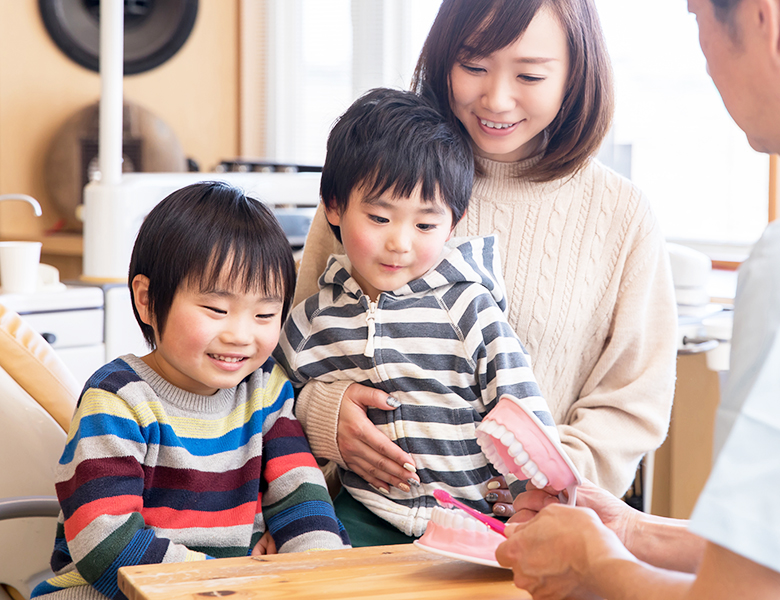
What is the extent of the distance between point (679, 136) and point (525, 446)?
7.18 feet

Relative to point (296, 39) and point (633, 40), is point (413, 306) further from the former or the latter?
point (296, 39)

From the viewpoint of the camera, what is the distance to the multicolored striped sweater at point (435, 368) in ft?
3.76

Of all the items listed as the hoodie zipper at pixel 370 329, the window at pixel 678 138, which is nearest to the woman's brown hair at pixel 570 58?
the hoodie zipper at pixel 370 329

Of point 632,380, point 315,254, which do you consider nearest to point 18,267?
point 315,254

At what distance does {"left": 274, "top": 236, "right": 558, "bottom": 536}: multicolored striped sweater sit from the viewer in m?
1.15

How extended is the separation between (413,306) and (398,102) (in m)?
0.31

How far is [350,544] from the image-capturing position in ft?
3.96

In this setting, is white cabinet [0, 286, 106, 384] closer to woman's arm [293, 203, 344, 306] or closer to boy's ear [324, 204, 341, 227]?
woman's arm [293, 203, 344, 306]

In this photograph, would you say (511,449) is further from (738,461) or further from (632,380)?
(632,380)

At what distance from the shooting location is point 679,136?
2768mm

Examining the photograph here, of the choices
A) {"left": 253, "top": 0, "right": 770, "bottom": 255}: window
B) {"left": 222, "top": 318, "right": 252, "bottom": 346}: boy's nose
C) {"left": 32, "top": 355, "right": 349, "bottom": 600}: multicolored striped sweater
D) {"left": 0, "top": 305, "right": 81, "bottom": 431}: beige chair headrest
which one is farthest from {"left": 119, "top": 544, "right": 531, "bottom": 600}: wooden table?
{"left": 253, "top": 0, "right": 770, "bottom": 255}: window

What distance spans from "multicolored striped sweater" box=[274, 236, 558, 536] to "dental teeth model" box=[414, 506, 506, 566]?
27 cm

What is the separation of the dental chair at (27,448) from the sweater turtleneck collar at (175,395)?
0.31 metres

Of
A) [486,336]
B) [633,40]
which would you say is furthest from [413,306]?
[633,40]
